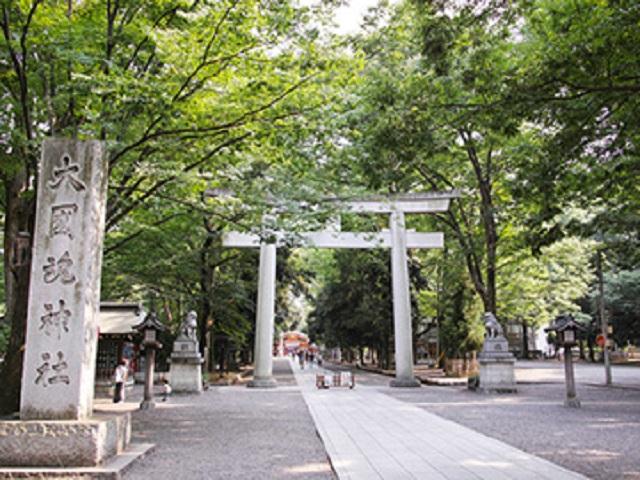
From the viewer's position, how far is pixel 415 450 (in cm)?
764

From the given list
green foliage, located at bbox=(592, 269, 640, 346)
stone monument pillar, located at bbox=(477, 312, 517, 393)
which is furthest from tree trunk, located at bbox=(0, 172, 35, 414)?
green foliage, located at bbox=(592, 269, 640, 346)

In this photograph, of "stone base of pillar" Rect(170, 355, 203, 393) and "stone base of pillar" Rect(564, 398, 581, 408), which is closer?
"stone base of pillar" Rect(564, 398, 581, 408)

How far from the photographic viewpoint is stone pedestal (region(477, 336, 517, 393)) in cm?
1661

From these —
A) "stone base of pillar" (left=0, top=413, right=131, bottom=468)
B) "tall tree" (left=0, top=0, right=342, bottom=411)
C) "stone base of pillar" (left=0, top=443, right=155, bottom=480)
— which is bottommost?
"stone base of pillar" (left=0, top=443, right=155, bottom=480)

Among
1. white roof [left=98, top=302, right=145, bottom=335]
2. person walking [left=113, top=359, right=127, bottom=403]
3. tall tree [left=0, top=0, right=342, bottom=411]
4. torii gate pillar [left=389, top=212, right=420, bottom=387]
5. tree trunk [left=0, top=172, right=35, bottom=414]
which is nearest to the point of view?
tall tree [left=0, top=0, right=342, bottom=411]

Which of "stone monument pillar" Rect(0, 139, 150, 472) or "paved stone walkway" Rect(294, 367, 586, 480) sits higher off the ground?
"stone monument pillar" Rect(0, 139, 150, 472)

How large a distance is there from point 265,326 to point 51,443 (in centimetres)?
1384

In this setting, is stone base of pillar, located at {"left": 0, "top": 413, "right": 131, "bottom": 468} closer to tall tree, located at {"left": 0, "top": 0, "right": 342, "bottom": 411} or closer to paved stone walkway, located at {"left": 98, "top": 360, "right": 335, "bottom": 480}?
paved stone walkway, located at {"left": 98, "top": 360, "right": 335, "bottom": 480}

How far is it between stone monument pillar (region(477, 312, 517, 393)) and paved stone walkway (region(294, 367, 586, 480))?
530cm

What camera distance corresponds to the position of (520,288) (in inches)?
1029

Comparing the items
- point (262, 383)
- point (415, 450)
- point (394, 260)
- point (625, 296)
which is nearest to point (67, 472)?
point (415, 450)

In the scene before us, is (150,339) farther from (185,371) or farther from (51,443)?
(51,443)

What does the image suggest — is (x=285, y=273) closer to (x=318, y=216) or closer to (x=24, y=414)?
(x=318, y=216)

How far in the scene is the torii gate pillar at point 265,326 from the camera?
19.6 metres
